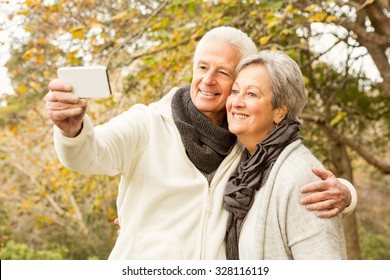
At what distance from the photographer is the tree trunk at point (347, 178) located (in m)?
7.52

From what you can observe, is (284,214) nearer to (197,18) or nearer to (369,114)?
(197,18)

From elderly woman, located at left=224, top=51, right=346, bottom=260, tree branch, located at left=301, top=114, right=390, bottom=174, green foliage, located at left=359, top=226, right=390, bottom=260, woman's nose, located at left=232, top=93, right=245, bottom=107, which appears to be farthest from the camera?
green foliage, located at left=359, top=226, right=390, bottom=260

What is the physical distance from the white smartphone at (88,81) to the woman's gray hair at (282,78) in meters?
0.88

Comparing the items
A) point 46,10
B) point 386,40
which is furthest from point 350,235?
point 46,10

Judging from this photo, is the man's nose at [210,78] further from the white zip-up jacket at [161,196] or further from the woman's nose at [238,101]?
the white zip-up jacket at [161,196]

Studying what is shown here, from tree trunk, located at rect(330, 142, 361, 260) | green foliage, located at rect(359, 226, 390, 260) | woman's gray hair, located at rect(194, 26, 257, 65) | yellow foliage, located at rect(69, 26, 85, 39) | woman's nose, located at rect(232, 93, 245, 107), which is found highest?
yellow foliage, located at rect(69, 26, 85, 39)

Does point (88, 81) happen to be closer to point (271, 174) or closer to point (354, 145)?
point (271, 174)

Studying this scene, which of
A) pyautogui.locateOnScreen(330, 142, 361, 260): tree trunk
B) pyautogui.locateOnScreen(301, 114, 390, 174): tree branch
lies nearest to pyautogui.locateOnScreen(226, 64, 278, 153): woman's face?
pyautogui.locateOnScreen(301, 114, 390, 174): tree branch

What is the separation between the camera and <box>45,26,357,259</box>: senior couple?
7.27 feet

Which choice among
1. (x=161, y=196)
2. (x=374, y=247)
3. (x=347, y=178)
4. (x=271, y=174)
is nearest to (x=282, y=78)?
(x=271, y=174)

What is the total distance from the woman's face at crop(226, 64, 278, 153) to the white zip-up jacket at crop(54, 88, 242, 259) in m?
0.21

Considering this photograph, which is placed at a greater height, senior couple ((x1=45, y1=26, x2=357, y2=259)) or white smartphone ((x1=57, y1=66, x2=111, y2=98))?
white smartphone ((x1=57, y1=66, x2=111, y2=98))

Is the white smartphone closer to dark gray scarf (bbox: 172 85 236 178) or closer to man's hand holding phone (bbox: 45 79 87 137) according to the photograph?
man's hand holding phone (bbox: 45 79 87 137)

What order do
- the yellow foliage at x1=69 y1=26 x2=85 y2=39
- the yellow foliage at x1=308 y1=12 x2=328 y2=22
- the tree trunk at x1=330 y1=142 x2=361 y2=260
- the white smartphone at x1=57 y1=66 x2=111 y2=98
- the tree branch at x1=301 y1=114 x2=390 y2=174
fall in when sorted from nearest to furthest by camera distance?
the white smartphone at x1=57 y1=66 x2=111 y2=98 < the yellow foliage at x1=308 y1=12 x2=328 y2=22 < the yellow foliage at x1=69 y1=26 x2=85 y2=39 < the tree branch at x1=301 y1=114 x2=390 y2=174 < the tree trunk at x1=330 y1=142 x2=361 y2=260
